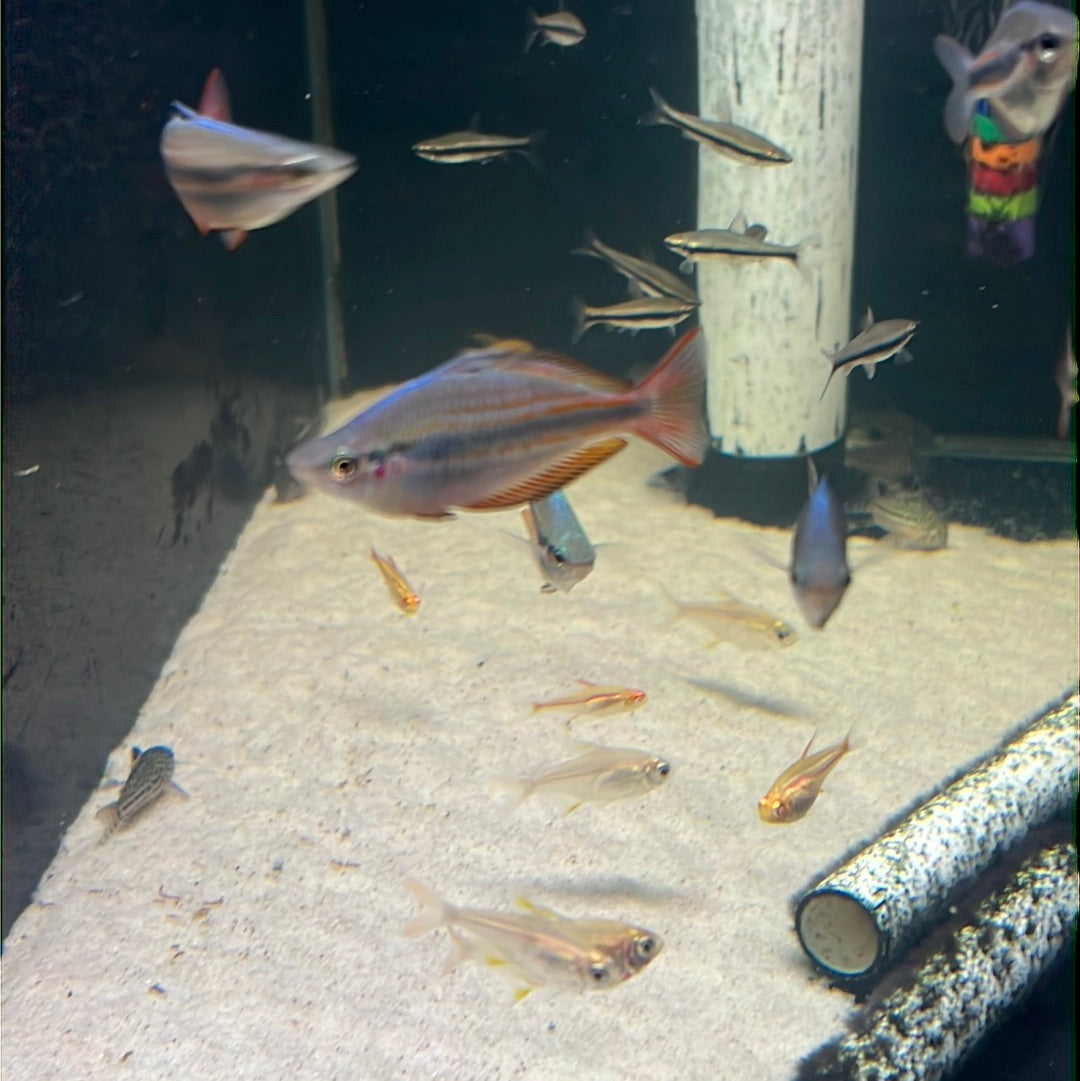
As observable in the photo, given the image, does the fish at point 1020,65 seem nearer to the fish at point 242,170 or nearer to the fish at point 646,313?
the fish at point 646,313

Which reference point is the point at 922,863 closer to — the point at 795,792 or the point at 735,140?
the point at 795,792

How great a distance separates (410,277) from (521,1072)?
799cm

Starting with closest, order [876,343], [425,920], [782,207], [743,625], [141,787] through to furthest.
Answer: [425,920] → [141,787] → [876,343] → [743,625] → [782,207]

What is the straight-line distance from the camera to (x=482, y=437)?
172cm

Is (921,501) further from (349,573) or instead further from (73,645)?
(73,645)

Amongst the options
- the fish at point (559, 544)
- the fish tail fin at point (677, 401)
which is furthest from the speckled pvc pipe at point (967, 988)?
the fish tail fin at point (677, 401)

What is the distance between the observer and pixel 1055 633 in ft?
18.2

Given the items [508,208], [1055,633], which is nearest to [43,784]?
[1055,633]

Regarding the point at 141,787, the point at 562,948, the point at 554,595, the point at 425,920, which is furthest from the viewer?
the point at 554,595

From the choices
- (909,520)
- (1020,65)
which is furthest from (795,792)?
(909,520)

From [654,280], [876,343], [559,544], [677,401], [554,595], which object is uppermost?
[677,401]

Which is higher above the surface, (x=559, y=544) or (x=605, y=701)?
(x=559, y=544)

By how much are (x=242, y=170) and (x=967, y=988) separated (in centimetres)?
309

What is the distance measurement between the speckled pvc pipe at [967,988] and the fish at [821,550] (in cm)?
118
